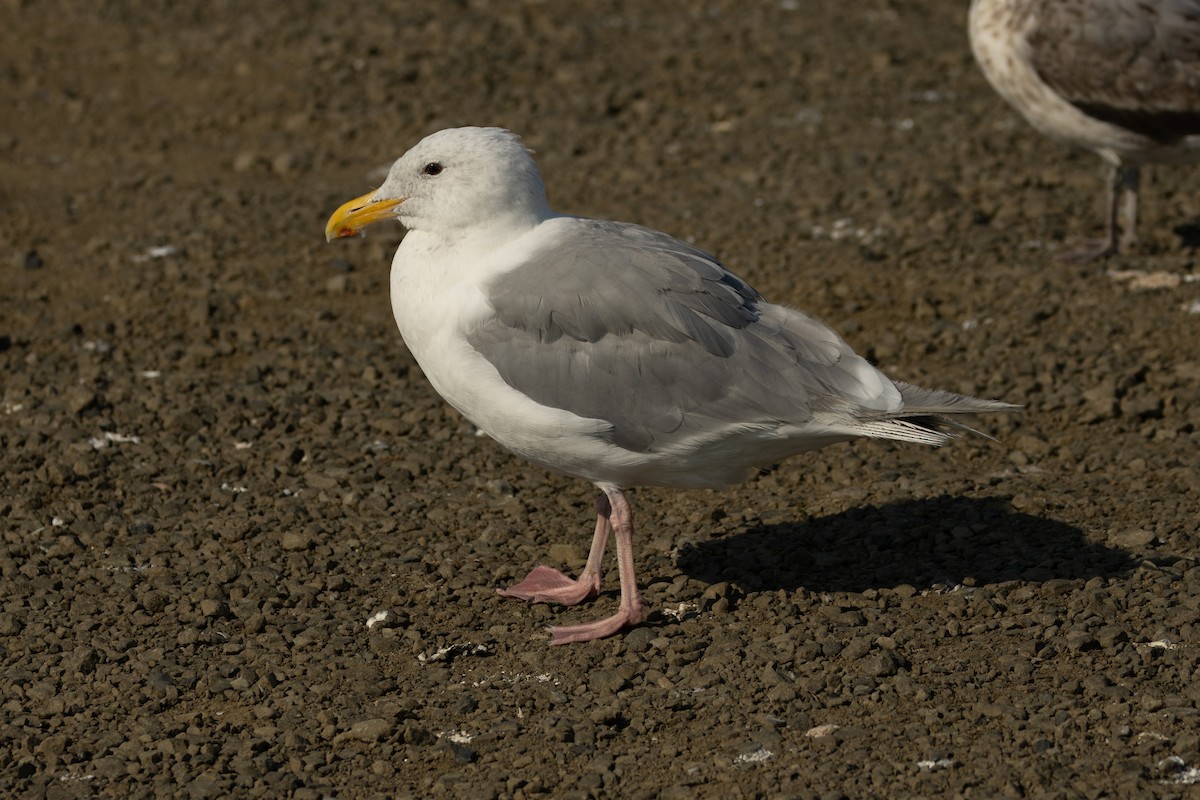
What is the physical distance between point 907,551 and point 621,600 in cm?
132

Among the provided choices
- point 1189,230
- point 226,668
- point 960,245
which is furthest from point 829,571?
point 1189,230

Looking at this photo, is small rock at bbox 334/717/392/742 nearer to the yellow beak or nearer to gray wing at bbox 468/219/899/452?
gray wing at bbox 468/219/899/452

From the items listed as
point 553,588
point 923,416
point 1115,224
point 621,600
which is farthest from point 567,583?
point 1115,224

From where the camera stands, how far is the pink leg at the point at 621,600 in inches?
235

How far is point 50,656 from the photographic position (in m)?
5.91

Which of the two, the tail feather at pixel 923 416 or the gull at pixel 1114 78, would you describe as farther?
the gull at pixel 1114 78

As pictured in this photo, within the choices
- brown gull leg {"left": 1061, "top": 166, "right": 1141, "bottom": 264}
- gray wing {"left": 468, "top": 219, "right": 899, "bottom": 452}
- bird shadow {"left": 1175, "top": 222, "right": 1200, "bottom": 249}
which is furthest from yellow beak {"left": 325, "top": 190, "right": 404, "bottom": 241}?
bird shadow {"left": 1175, "top": 222, "right": 1200, "bottom": 249}

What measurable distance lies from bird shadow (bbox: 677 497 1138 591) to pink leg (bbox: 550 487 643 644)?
52 cm

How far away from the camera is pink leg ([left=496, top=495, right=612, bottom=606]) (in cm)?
630

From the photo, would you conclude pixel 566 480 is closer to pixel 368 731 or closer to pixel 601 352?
pixel 601 352

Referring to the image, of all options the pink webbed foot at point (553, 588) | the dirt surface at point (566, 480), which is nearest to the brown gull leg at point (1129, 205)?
the dirt surface at point (566, 480)

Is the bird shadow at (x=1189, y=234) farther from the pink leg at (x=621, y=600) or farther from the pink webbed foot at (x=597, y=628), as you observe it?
the pink webbed foot at (x=597, y=628)

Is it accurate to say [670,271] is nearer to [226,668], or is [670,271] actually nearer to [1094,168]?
[226,668]

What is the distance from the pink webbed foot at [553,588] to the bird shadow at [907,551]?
461 mm
